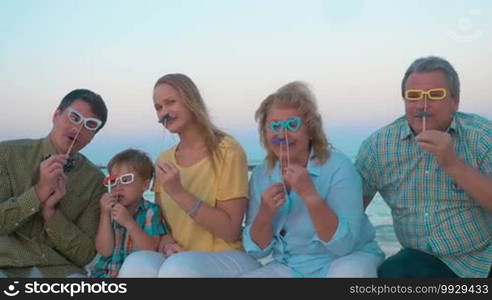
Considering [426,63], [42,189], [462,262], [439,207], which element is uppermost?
[426,63]

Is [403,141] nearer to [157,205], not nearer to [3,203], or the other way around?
[157,205]

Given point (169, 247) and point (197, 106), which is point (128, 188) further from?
point (197, 106)

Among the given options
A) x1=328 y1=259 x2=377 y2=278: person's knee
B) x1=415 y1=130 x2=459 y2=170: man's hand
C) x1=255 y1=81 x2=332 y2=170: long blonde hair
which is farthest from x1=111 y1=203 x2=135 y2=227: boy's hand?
x1=415 y1=130 x2=459 y2=170: man's hand

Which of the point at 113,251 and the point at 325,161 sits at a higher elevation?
the point at 325,161

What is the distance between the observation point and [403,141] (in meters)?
3.04

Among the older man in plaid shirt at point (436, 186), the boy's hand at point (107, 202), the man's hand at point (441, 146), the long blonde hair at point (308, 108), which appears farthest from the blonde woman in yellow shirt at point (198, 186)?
the man's hand at point (441, 146)

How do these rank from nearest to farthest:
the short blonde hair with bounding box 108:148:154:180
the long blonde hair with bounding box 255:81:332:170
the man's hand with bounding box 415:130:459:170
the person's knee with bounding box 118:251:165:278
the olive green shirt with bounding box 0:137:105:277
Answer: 1. the man's hand with bounding box 415:130:459:170
2. the person's knee with bounding box 118:251:165:278
3. the long blonde hair with bounding box 255:81:332:170
4. the olive green shirt with bounding box 0:137:105:277
5. the short blonde hair with bounding box 108:148:154:180

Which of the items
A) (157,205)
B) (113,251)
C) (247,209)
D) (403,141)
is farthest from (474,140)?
(113,251)

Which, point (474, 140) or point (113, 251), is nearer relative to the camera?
point (474, 140)

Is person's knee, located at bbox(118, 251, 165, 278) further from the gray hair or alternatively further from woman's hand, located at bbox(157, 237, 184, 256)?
the gray hair

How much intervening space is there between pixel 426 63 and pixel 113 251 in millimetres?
1723

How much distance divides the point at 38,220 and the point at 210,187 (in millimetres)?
866

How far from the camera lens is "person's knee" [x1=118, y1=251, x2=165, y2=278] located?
2.79m

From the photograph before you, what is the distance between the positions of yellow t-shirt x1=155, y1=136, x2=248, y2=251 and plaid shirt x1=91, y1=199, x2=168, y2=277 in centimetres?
8
